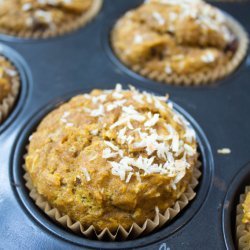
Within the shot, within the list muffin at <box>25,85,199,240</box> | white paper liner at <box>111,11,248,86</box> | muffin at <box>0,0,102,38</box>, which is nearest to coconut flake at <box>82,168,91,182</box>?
muffin at <box>25,85,199,240</box>

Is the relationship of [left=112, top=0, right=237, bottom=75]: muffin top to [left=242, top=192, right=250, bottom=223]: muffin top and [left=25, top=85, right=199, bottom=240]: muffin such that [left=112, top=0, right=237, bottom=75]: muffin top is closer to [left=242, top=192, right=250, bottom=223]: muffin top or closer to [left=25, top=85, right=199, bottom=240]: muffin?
[left=25, top=85, right=199, bottom=240]: muffin

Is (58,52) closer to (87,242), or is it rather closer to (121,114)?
(121,114)

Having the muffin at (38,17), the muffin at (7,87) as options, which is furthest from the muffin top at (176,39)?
the muffin at (7,87)

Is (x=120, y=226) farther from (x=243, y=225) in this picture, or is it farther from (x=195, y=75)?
(x=195, y=75)

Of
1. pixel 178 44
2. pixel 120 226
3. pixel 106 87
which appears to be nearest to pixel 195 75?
pixel 178 44

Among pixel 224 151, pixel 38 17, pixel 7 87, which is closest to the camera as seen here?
pixel 224 151

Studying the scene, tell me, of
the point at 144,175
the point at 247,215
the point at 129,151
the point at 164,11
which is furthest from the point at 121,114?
the point at 164,11
